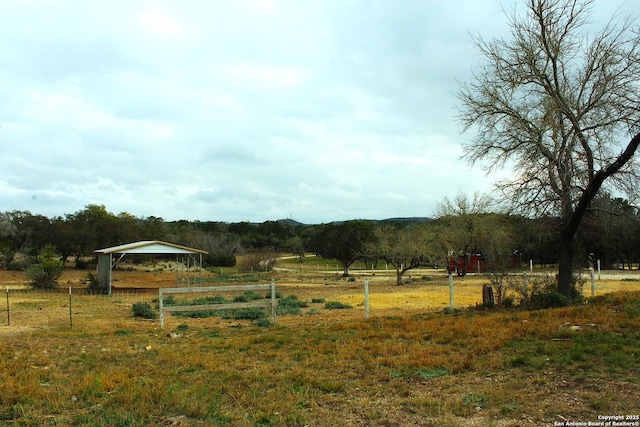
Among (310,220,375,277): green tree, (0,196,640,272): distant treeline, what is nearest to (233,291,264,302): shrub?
(0,196,640,272): distant treeline

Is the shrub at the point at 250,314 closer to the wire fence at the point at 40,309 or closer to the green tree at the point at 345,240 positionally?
the wire fence at the point at 40,309

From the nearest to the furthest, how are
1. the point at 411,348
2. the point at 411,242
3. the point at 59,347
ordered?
the point at 411,348, the point at 59,347, the point at 411,242

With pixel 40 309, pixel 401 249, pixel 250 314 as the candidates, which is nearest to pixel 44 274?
pixel 40 309

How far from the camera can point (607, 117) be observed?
1370 cm

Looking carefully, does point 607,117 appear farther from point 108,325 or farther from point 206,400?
point 108,325

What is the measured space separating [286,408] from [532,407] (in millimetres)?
2690

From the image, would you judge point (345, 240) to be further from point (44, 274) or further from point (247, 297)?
point (44, 274)

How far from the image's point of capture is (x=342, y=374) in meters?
7.45

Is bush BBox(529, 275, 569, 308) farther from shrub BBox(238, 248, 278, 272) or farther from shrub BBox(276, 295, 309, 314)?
shrub BBox(238, 248, 278, 272)

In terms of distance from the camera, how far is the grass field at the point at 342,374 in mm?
5551

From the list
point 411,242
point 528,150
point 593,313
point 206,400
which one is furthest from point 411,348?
point 411,242

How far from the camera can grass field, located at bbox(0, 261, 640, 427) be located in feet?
18.2

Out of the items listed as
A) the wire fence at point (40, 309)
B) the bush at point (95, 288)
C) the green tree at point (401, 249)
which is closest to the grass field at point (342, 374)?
the wire fence at point (40, 309)

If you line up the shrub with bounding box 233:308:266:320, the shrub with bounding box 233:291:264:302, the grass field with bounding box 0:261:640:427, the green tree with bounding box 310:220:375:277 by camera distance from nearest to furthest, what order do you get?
1. the grass field with bounding box 0:261:640:427
2. the shrub with bounding box 233:308:266:320
3. the shrub with bounding box 233:291:264:302
4. the green tree with bounding box 310:220:375:277
